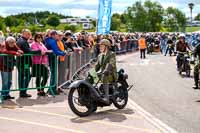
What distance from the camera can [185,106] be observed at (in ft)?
39.0

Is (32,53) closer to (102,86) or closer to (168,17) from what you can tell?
(102,86)

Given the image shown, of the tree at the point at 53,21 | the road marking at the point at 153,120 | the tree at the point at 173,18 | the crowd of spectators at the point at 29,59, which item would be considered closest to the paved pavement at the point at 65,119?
the road marking at the point at 153,120

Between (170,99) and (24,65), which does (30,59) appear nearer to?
(24,65)

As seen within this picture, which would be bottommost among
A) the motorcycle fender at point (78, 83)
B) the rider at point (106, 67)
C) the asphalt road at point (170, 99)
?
the asphalt road at point (170, 99)

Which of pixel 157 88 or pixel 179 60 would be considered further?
pixel 179 60

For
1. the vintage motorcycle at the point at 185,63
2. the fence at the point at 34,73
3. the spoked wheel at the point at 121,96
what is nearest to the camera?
the spoked wheel at the point at 121,96

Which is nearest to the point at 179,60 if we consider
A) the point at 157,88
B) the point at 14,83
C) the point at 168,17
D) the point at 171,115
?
the point at 157,88

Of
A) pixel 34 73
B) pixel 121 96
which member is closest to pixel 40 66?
pixel 34 73

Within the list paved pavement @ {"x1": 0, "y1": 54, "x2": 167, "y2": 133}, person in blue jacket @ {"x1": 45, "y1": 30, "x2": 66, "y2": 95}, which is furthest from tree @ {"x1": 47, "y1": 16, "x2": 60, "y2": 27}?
paved pavement @ {"x1": 0, "y1": 54, "x2": 167, "y2": 133}

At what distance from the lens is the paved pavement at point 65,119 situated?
30.0 ft

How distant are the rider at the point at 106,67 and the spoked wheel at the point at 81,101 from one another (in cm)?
39

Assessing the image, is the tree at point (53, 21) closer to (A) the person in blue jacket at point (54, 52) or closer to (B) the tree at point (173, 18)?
(B) the tree at point (173, 18)

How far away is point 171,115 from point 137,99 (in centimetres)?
269

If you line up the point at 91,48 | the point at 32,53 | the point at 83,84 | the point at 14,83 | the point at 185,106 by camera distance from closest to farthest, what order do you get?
1. the point at 83,84
2. the point at 185,106
3. the point at 32,53
4. the point at 14,83
5. the point at 91,48
